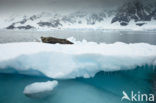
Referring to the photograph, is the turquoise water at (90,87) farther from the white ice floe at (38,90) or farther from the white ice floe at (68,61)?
the white ice floe at (68,61)

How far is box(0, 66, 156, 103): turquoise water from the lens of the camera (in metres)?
3.29

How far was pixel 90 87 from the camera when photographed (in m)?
3.79

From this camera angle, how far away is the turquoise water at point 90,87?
329cm

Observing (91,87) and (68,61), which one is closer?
(91,87)

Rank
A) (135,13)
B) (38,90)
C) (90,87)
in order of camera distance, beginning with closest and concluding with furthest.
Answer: (38,90), (90,87), (135,13)

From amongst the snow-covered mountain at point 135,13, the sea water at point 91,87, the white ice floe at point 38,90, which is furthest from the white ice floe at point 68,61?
the snow-covered mountain at point 135,13

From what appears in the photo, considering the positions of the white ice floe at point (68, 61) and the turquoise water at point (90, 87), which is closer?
the turquoise water at point (90, 87)

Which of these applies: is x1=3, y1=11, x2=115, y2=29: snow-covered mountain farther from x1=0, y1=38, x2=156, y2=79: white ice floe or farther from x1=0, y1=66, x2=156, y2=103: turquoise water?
x1=0, y1=66, x2=156, y2=103: turquoise water

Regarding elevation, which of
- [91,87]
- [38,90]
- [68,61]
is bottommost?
[91,87]

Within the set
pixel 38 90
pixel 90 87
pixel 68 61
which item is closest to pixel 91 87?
pixel 90 87

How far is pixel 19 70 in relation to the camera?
419cm

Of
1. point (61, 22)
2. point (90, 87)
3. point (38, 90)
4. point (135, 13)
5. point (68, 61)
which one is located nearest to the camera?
point (38, 90)

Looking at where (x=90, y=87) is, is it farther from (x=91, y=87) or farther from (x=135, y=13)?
(x=135, y=13)

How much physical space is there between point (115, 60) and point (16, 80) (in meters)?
3.06
